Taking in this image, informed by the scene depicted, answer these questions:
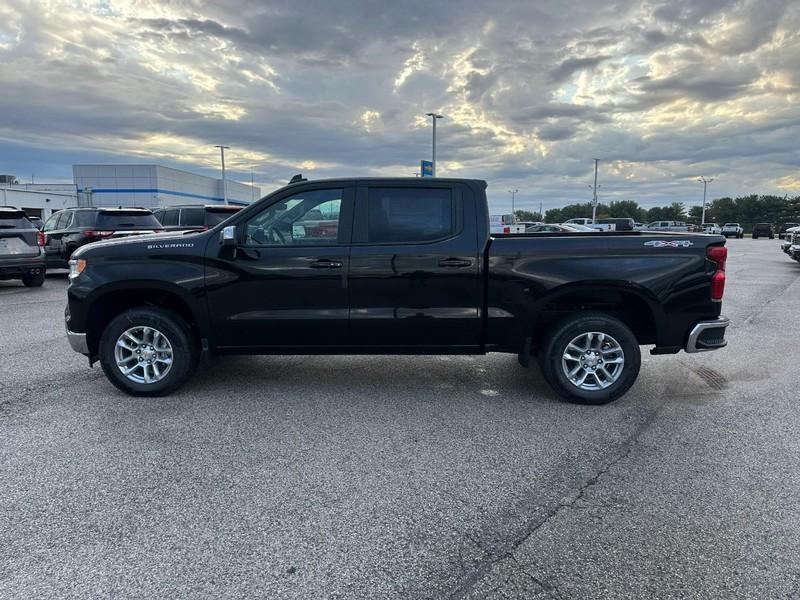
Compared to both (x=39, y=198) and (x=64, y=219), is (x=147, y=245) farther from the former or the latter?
(x=39, y=198)

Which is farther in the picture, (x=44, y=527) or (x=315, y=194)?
(x=315, y=194)

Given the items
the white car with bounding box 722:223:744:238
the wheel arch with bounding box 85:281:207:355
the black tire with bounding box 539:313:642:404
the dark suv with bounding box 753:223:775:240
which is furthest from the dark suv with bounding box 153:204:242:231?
the dark suv with bounding box 753:223:775:240

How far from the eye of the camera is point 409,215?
494 centimetres

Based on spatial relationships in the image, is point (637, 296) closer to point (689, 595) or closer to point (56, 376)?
point (689, 595)

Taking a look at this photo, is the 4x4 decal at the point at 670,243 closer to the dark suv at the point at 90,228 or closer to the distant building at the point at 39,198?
the dark suv at the point at 90,228

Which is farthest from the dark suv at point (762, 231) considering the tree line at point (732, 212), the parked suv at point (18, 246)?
the parked suv at point (18, 246)

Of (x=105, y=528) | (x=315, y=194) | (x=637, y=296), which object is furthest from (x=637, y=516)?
(x=315, y=194)

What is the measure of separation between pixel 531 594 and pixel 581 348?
279 centimetres

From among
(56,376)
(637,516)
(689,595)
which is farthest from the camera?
(56,376)

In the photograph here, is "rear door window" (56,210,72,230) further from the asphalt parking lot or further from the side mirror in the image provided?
the side mirror

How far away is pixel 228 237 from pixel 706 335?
167 inches

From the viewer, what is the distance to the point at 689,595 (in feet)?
7.98

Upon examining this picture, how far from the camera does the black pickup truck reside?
15.7 ft

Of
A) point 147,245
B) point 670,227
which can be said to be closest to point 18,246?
point 147,245
